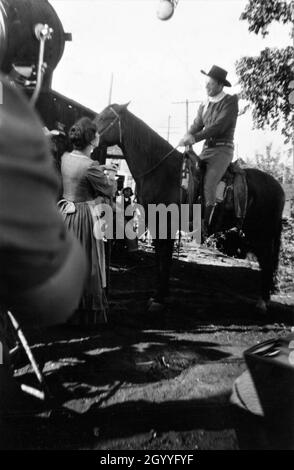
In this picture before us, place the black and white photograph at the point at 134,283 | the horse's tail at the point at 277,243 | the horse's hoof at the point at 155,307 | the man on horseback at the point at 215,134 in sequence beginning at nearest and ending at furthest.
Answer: the black and white photograph at the point at 134,283
the horse's hoof at the point at 155,307
the man on horseback at the point at 215,134
the horse's tail at the point at 277,243

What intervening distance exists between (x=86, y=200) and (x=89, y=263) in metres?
0.54

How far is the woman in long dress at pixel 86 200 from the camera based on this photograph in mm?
2986

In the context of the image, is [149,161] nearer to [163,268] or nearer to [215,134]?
[215,134]

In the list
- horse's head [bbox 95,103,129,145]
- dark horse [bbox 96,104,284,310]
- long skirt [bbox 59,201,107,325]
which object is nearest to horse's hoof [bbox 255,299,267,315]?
dark horse [bbox 96,104,284,310]

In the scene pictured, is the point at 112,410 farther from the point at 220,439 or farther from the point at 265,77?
the point at 265,77

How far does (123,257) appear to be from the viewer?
8.66m

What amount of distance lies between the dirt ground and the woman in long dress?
1.55 ft

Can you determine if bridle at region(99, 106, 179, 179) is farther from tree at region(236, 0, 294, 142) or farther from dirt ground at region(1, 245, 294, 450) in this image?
tree at region(236, 0, 294, 142)

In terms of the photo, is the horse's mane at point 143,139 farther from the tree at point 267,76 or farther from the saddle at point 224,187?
the tree at point 267,76

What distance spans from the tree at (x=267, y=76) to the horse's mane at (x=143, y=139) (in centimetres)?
306

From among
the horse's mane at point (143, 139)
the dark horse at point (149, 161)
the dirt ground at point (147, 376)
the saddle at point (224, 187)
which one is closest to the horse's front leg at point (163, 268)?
the dark horse at point (149, 161)

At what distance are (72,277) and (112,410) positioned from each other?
211 cm

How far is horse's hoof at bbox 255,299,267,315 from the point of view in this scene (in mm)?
5191
